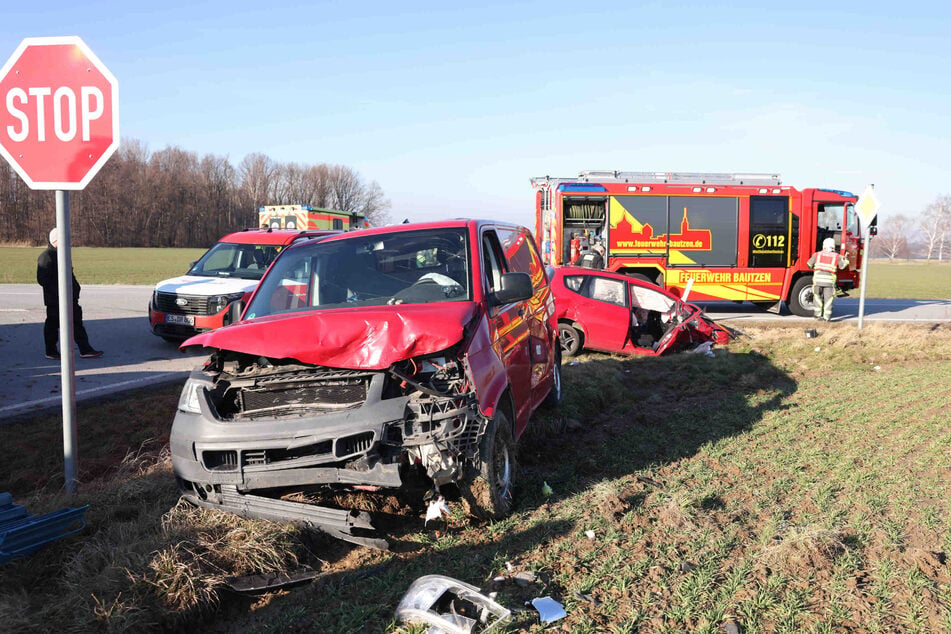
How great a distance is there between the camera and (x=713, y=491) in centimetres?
499

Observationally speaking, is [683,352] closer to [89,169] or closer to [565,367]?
[565,367]

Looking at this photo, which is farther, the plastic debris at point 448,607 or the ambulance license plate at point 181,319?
the ambulance license plate at point 181,319

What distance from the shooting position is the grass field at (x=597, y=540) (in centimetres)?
325

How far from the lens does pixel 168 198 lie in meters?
89.4

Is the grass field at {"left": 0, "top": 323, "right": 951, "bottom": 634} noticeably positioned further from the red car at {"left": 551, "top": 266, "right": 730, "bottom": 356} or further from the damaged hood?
the red car at {"left": 551, "top": 266, "right": 730, "bottom": 356}

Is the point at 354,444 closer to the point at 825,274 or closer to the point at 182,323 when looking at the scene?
the point at 182,323

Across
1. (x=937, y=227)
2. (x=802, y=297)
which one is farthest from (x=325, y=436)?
(x=937, y=227)

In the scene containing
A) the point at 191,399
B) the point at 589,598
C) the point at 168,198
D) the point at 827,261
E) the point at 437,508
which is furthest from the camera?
the point at 168,198

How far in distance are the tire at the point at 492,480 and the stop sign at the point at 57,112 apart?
9.47 ft

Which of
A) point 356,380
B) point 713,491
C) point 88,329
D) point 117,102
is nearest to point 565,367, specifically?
point 713,491

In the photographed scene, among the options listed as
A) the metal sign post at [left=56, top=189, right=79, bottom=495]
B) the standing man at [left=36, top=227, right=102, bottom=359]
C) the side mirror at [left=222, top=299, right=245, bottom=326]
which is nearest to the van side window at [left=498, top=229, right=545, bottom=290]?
the side mirror at [left=222, top=299, right=245, bottom=326]

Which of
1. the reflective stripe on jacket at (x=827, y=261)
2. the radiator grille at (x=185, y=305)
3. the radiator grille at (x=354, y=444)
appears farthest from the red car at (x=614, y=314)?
the radiator grille at (x=354, y=444)

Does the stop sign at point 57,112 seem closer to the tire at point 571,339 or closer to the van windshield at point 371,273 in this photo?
the van windshield at point 371,273

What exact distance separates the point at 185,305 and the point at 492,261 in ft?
24.7
